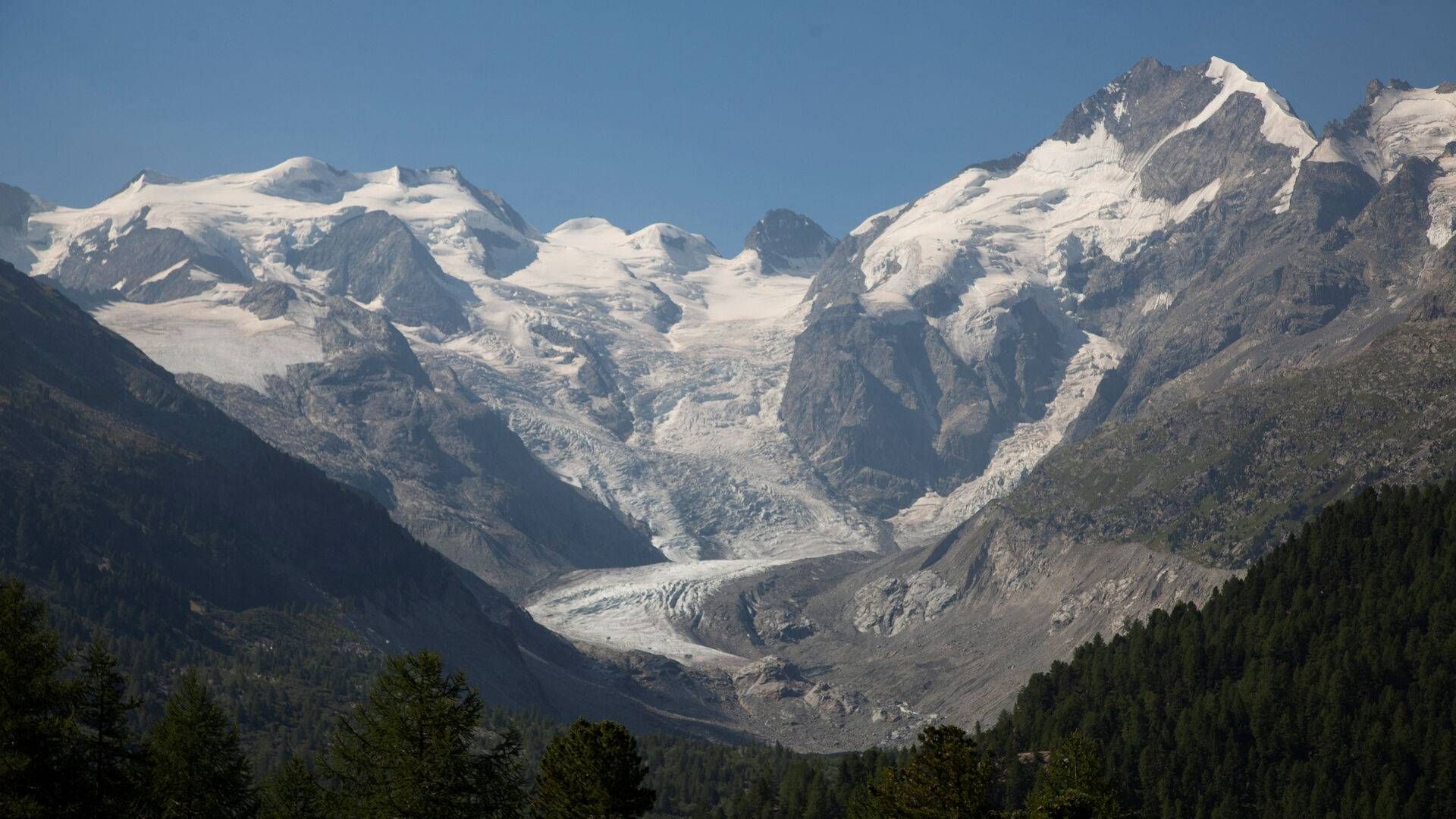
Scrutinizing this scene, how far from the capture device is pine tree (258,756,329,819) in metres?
70.6

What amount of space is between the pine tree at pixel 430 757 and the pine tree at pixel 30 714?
12.6 meters

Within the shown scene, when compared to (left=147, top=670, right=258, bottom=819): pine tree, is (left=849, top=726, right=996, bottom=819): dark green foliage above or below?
above

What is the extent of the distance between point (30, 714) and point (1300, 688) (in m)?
144

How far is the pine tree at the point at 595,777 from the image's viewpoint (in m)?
62.0

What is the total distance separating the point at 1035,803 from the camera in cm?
6506

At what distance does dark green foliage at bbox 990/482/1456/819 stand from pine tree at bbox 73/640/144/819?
390 ft

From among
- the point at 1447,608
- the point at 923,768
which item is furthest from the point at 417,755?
the point at 1447,608

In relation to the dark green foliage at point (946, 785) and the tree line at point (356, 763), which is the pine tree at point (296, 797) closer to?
the tree line at point (356, 763)

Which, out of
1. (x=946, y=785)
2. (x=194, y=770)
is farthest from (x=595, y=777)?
(x=194, y=770)

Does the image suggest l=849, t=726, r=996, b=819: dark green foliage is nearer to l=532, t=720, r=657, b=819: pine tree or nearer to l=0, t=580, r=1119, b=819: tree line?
l=0, t=580, r=1119, b=819: tree line

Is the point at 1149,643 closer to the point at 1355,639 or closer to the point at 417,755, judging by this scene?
the point at 1355,639

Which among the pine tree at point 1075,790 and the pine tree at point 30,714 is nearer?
the pine tree at point 30,714

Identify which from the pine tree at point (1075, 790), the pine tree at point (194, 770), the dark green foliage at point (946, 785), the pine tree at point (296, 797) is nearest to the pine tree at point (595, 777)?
the dark green foliage at point (946, 785)

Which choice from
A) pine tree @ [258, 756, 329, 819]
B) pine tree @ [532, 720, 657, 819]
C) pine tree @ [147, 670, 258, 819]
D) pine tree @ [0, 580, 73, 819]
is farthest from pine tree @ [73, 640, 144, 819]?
pine tree @ [532, 720, 657, 819]
